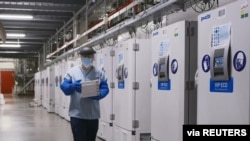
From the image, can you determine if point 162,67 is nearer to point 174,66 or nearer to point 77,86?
point 174,66

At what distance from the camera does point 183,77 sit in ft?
12.7

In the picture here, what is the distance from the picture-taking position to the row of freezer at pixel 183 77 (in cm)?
293

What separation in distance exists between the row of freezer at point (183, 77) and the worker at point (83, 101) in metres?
0.77

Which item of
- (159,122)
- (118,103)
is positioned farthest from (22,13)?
Result: (159,122)

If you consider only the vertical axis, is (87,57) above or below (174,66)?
above

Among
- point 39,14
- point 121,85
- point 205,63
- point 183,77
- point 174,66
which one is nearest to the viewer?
point 205,63

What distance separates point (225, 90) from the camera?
3.06m

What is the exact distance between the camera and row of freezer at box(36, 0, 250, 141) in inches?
115

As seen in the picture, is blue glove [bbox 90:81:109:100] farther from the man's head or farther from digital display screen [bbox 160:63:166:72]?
digital display screen [bbox 160:63:166:72]

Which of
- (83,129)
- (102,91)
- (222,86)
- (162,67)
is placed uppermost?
(162,67)

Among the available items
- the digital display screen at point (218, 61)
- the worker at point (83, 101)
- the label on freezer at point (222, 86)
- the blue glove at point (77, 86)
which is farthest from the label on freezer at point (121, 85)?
the digital display screen at point (218, 61)

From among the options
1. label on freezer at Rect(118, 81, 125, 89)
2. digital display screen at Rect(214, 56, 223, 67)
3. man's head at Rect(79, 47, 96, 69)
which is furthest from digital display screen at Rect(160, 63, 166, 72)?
label on freezer at Rect(118, 81, 125, 89)

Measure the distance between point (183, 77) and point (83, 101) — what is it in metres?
1.30

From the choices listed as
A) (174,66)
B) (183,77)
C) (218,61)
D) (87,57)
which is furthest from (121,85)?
(218,61)
